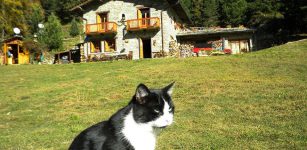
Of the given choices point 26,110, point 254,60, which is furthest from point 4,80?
point 254,60

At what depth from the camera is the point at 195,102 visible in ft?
42.9

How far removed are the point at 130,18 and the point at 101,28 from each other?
3593mm

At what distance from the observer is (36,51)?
148ft

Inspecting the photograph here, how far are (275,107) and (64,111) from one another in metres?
7.51

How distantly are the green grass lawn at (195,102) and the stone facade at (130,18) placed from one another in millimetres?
16827

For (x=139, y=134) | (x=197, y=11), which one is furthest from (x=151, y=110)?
(x=197, y=11)

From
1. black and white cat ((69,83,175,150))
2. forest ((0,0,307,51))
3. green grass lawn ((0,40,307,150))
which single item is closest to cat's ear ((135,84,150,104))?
black and white cat ((69,83,175,150))

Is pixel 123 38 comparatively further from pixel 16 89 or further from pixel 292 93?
pixel 292 93

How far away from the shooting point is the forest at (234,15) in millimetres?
41312

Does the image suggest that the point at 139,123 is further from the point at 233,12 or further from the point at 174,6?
the point at 233,12

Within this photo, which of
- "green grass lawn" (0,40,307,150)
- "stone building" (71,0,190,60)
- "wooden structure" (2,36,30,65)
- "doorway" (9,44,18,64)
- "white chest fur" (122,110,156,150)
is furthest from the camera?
"doorway" (9,44,18,64)

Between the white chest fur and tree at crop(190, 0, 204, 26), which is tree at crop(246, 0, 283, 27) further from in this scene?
the white chest fur

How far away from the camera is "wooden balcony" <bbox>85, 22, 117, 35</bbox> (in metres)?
41.7

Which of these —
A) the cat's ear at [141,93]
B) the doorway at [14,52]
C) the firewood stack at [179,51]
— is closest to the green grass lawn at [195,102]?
the cat's ear at [141,93]
